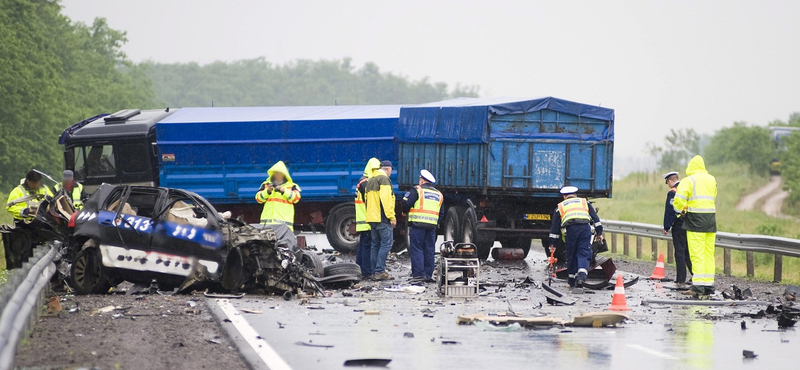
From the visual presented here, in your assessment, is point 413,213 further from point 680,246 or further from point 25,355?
point 25,355

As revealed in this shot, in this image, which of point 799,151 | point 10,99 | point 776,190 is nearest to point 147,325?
point 10,99

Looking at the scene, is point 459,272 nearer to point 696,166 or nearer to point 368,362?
point 696,166

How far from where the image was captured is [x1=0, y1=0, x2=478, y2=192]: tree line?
167 feet

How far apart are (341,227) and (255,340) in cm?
1378

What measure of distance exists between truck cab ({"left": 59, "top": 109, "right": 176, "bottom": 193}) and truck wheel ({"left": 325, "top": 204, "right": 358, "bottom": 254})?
12.1 ft

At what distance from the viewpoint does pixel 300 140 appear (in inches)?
924

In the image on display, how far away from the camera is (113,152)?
23.9 m

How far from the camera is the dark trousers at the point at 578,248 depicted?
1571 centimetres

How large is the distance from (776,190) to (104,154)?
201ft

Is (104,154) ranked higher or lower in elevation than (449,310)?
higher

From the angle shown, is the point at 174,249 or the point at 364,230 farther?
the point at 364,230

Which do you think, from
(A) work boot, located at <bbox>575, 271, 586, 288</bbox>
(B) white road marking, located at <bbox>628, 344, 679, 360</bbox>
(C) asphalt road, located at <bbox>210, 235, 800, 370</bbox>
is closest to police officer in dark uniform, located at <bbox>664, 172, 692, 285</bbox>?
(A) work boot, located at <bbox>575, 271, 586, 288</bbox>

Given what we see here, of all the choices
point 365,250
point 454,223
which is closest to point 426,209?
point 365,250

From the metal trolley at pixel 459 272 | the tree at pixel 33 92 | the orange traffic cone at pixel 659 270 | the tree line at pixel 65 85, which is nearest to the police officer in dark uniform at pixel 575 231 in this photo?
the metal trolley at pixel 459 272
